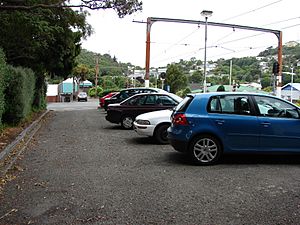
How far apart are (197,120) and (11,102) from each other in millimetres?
8411

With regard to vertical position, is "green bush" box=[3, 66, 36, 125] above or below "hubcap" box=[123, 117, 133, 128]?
above

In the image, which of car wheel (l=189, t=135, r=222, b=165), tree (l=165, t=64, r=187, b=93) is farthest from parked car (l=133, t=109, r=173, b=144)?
tree (l=165, t=64, r=187, b=93)

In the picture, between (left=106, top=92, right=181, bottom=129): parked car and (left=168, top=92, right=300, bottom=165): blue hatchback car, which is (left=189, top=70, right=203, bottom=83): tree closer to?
(left=106, top=92, right=181, bottom=129): parked car

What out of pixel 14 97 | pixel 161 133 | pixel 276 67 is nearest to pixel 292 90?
pixel 276 67

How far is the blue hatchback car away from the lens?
25.8ft

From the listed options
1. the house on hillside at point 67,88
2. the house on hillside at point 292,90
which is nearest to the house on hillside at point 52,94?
the house on hillside at point 67,88

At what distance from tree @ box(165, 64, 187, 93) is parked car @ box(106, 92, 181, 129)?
34465 mm

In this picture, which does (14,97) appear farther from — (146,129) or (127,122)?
(146,129)

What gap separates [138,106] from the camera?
14078 mm

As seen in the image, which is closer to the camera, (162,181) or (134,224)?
(134,224)

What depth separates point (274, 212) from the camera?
4910mm

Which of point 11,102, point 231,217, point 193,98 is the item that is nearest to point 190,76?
point 11,102

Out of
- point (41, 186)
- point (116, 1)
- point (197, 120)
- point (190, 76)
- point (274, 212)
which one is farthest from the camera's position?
point (190, 76)

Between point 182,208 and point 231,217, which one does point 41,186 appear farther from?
point 231,217
